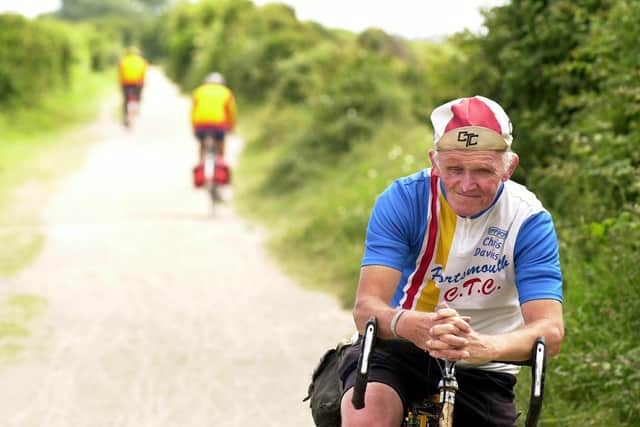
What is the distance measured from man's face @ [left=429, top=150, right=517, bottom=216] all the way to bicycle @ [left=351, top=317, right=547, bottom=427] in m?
0.49

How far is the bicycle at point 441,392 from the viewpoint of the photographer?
9.98 ft

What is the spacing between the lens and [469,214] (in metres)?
3.52

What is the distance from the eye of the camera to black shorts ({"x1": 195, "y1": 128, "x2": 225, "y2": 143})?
1528cm

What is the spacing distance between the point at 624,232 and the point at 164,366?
3148 mm

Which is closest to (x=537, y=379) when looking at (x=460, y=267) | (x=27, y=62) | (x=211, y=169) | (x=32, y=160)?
(x=460, y=267)

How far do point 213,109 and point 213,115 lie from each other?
10 cm

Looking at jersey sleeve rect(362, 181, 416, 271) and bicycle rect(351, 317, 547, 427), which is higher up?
jersey sleeve rect(362, 181, 416, 271)

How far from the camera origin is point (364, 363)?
313cm

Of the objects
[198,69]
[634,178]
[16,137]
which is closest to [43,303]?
[634,178]

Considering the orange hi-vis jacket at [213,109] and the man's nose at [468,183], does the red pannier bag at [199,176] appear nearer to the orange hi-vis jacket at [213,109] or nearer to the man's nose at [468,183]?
the orange hi-vis jacket at [213,109]

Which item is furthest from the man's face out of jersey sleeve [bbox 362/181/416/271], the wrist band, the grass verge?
the grass verge

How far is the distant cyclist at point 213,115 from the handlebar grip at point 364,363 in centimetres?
1202

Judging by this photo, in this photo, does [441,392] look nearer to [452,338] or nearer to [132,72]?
[452,338]

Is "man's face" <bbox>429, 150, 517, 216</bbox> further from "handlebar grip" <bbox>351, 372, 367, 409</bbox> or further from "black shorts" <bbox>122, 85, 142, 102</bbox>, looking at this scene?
"black shorts" <bbox>122, 85, 142, 102</bbox>
